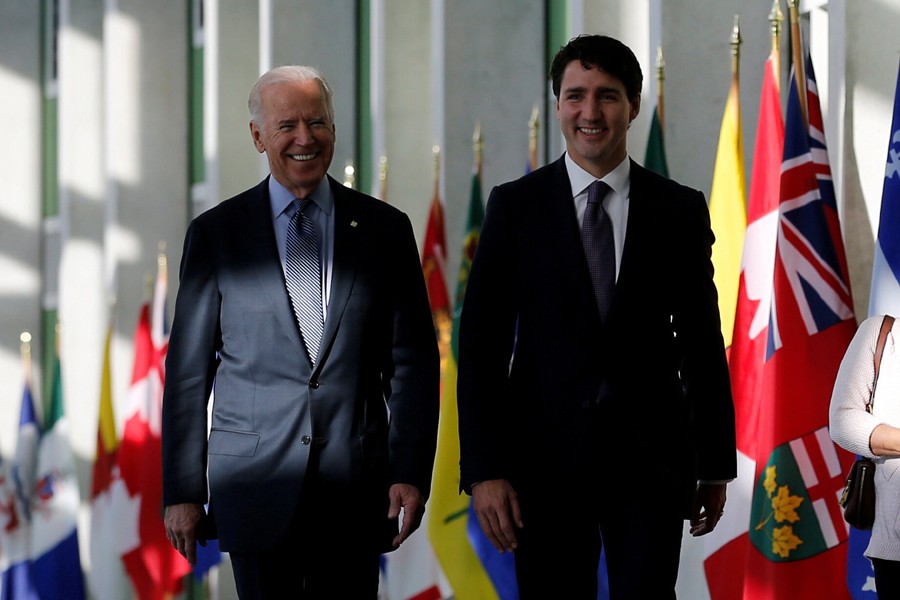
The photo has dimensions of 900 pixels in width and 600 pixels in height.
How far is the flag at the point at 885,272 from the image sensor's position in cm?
434

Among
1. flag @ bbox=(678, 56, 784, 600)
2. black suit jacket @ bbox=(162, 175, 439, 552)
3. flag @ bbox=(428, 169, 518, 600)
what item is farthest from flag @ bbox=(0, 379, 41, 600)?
black suit jacket @ bbox=(162, 175, 439, 552)

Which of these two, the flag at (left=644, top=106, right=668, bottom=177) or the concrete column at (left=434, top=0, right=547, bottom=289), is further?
the concrete column at (left=434, top=0, right=547, bottom=289)

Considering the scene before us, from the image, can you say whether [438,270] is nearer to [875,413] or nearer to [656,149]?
[656,149]

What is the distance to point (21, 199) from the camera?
14203 mm

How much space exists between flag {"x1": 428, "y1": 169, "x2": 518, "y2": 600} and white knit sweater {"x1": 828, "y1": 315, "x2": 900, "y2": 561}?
328 cm

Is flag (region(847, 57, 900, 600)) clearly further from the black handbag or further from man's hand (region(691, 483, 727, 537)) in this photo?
man's hand (region(691, 483, 727, 537))

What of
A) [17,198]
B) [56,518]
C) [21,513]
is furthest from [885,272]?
[17,198]

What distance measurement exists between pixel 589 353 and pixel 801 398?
7.34ft

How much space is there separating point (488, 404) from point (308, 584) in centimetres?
53

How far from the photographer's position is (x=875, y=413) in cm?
338

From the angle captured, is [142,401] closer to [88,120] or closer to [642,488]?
[88,120]

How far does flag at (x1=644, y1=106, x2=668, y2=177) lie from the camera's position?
19.2 feet

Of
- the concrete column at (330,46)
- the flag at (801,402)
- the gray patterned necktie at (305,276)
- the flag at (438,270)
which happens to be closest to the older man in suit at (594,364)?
the gray patterned necktie at (305,276)

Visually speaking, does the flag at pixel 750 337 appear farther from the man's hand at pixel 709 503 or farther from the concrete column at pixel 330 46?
the concrete column at pixel 330 46
